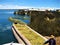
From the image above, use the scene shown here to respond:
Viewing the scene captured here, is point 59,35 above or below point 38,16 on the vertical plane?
below

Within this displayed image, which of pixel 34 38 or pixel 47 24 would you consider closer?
pixel 34 38

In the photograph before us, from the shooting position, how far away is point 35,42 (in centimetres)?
1911

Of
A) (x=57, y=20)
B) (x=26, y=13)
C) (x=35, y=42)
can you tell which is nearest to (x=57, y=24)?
(x=57, y=20)

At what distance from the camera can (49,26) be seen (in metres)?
27.5

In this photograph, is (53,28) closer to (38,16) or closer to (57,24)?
(57,24)

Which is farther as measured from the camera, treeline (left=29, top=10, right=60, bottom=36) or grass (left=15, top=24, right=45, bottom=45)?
treeline (left=29, top=10, right=60, bottom=36)

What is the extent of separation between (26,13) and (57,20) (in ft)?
165

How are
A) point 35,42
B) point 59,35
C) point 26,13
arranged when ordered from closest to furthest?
point 35,42
point 59,35
point 26,13

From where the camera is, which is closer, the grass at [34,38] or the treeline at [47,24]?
the grass at [34,38]

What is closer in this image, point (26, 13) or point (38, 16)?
point (38, 16)

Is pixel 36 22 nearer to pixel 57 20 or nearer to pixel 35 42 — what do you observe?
pixel 57 20

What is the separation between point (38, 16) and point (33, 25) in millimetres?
1766

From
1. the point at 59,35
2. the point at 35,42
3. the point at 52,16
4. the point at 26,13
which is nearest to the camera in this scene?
the point at 35,42

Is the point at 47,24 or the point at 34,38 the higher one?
the point at 47,24
